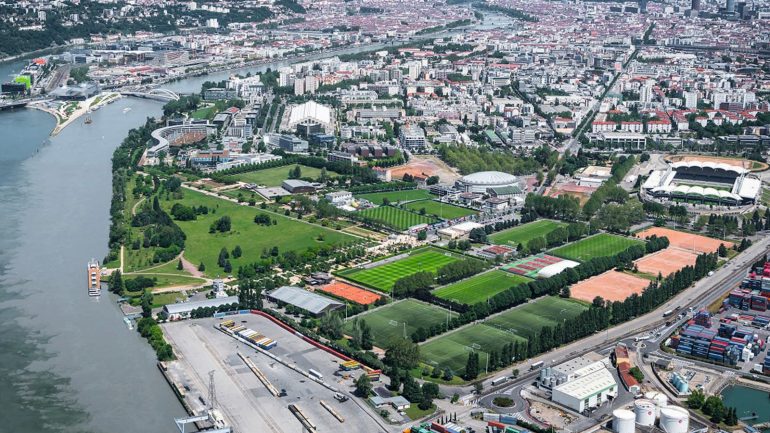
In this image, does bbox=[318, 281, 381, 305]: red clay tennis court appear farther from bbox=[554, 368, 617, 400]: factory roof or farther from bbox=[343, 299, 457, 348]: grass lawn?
bbox=[554, 368, 617, 400]: factory roof

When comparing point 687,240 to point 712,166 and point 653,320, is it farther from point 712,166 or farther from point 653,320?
point 653,320

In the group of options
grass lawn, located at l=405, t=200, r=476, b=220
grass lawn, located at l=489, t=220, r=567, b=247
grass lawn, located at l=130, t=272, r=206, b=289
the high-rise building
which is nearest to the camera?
grass lawn, located at l=130, t=272, r=206, b=289

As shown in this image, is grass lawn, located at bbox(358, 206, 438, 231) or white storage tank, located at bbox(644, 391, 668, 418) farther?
grass lawn, located at bbox(358, 206, 438, 231)

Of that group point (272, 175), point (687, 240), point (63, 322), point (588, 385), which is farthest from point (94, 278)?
point (687, 240)

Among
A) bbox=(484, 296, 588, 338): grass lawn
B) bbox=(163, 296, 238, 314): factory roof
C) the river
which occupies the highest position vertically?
bbox=(484, 296, 588, 338): grass lawn

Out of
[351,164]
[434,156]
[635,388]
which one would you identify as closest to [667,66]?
[434,156]

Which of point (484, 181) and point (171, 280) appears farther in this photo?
point (484, 181)

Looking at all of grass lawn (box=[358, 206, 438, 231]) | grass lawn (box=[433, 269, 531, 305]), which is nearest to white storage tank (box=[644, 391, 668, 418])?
grass lawn (box=[433, 269, 531, 305])
